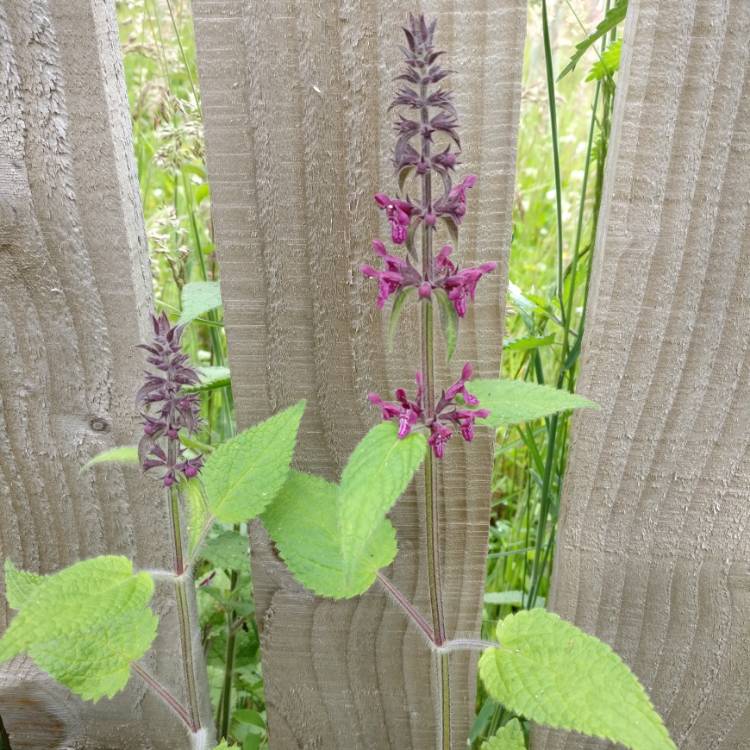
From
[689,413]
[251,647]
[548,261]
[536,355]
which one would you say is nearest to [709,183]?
[689,413]

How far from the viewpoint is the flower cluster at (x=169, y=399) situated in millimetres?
1136

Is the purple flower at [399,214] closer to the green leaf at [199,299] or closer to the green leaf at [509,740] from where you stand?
the green leaf at [199,299]

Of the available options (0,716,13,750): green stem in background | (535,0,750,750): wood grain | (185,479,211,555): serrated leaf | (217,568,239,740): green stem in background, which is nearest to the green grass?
(217,568,239,740): green stem in background

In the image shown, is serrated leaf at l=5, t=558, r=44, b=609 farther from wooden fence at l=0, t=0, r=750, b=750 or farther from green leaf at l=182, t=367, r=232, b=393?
green leaf at l=182, t=367, r=232, b=393

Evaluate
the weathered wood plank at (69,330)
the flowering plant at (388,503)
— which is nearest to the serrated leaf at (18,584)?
the flowering plant at (388,503)

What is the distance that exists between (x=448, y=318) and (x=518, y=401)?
0.21 metres

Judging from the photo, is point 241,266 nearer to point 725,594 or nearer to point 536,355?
point 536,355

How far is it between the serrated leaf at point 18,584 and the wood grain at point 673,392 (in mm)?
980

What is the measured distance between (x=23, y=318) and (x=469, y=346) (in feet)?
2.70

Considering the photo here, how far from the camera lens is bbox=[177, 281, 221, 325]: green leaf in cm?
135

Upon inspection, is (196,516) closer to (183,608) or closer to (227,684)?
(183,608)

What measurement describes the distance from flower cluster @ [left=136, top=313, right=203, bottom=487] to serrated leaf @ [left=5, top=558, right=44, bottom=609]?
37 cm

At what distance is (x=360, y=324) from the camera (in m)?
1.40

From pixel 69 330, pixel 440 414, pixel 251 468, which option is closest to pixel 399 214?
pixel 440 414
